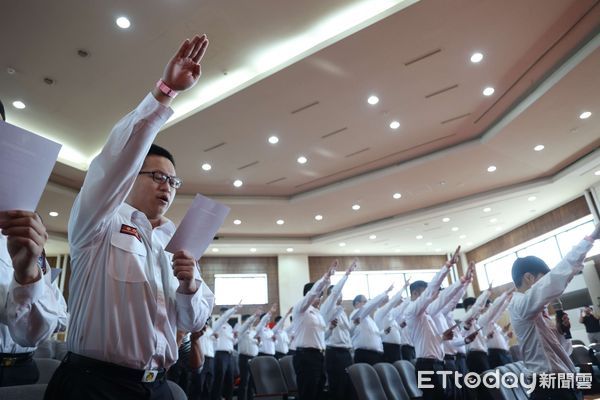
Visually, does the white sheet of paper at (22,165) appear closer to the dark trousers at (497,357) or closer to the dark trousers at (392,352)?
the dark trousers at (497,357)

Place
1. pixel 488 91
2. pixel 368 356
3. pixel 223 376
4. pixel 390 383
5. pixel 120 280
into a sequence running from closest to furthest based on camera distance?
pixel 120 280
pixel 390 383
pixel 488 91
pixel 368 356
pixel 223 376

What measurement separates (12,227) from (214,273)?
45.1ft

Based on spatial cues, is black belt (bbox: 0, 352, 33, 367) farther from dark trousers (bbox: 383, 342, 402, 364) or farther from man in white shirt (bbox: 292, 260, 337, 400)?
dark trousers (bbox: 383, 342, 402, 364)

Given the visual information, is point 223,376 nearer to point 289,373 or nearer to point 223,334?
point 223,334

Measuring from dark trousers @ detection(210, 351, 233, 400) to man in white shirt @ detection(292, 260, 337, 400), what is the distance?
2.10m

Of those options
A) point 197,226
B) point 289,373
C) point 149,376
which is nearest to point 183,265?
point 197,226

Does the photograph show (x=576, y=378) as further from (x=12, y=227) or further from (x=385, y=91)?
(x=385, y=91)

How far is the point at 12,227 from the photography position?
909 mm

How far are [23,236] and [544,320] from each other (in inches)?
145

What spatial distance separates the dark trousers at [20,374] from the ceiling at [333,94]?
428cm

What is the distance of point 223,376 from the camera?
7.67 m

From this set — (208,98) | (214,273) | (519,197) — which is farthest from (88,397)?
(214,273)

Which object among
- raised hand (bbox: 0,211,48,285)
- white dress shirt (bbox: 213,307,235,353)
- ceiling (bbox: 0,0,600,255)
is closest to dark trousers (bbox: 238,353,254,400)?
white dress shirt (bbox: 213,307,235,353)

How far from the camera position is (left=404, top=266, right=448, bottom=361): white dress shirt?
5.09 meters
